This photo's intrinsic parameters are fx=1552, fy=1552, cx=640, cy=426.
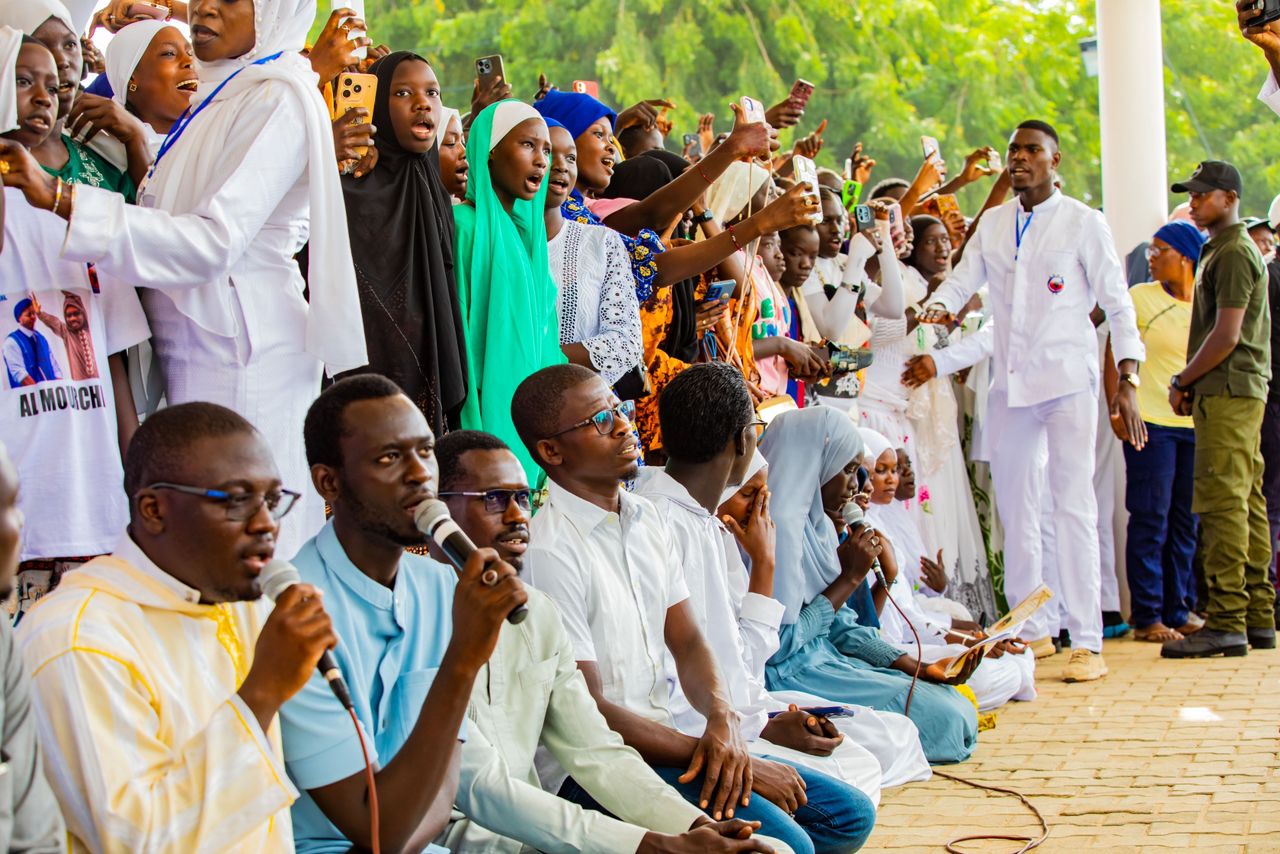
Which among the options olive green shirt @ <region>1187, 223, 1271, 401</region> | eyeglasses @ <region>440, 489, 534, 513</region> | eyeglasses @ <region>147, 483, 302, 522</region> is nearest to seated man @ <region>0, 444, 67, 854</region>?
eyeglasses @ <region>147, 483, 302, 522</region>

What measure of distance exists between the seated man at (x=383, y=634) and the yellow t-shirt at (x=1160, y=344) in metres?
6.71

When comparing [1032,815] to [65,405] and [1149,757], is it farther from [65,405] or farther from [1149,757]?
[65,405]

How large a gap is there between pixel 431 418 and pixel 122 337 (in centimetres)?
104

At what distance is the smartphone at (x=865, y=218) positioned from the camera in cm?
777

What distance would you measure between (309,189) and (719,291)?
96.5 inches

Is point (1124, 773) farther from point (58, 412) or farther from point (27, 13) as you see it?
point (27, 13)

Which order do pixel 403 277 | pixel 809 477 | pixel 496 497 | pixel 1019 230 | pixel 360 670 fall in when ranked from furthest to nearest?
pixel 1019 230 → pixel 809 477 → pixel 403 277 → pixel 496 497 → pixel 360 670

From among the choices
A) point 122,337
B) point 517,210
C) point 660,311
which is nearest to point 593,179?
point 660,311

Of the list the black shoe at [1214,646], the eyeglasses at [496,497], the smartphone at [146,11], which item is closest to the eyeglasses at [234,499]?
the eyeglasses at [496,497]

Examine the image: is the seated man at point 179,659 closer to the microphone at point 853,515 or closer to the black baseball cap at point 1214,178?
the microphone at point 853,515

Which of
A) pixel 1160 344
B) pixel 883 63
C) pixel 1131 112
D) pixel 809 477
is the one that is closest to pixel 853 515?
pixel 809 477

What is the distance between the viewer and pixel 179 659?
8.10 feet

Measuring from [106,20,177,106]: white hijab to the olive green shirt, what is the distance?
18.7ft

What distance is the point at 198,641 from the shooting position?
251 cm
